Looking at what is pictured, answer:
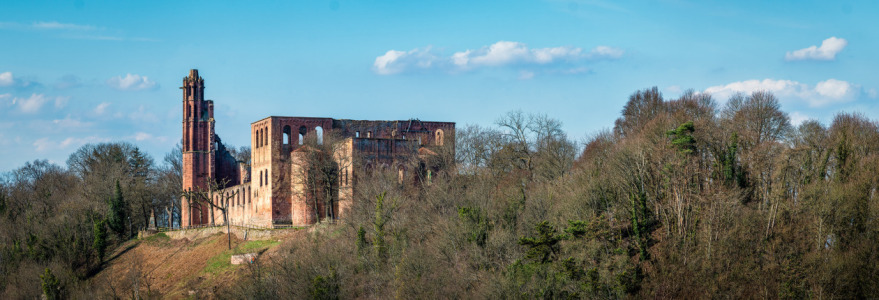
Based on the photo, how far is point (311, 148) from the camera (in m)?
54.0

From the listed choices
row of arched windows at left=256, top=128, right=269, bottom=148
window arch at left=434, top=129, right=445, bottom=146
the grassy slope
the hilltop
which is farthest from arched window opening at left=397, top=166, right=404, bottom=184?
row of arched windows at left=256, top=128, right=269, bottom=148

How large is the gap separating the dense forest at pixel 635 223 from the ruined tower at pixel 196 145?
2374cm

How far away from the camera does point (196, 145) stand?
71000mm

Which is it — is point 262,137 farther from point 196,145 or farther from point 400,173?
point 196,145

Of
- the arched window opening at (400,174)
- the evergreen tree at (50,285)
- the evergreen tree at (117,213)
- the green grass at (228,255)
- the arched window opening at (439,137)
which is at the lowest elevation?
the evergreen tree at (50,285)

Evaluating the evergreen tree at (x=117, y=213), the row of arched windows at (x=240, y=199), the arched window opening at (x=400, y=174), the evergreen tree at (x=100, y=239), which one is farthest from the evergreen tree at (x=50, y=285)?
the arched window opening at (x=400, y=174)

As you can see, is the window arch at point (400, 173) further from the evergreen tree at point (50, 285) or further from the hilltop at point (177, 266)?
the evergreen tree at point (50, 285)

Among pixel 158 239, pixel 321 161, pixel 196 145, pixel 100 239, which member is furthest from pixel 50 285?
pixel 196 145

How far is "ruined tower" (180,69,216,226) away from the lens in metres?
70.7

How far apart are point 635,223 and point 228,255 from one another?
24.3 metres

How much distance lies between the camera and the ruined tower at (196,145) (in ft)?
232

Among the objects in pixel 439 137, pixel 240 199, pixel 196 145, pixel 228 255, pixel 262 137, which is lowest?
pixel 228 255

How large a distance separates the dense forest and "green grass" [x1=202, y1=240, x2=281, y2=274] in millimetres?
3864

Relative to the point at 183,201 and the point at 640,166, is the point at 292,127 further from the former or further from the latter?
the point at 640,166
